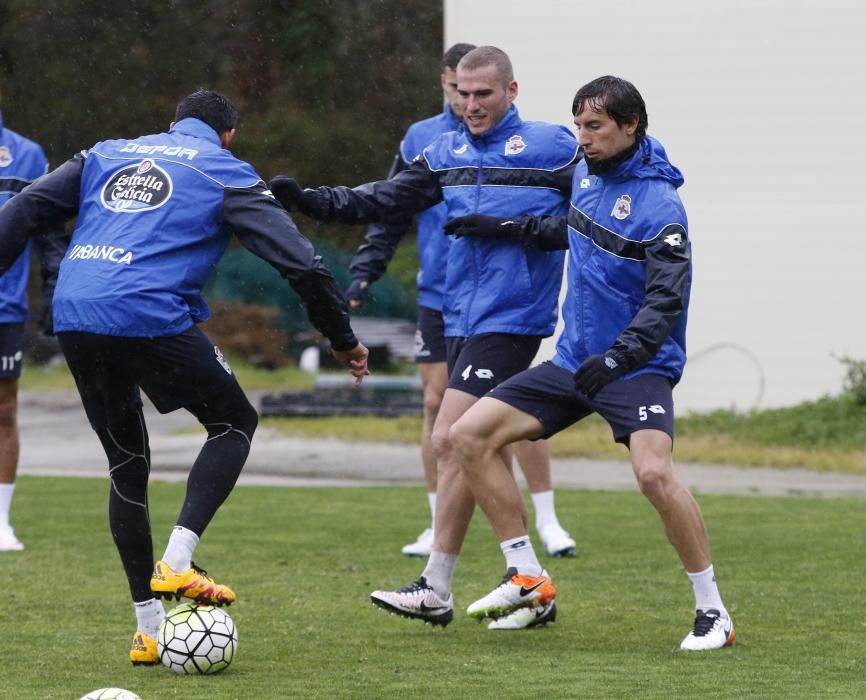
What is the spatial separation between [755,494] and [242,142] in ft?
30.4

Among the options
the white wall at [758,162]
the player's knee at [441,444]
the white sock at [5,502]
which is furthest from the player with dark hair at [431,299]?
the white wall at [758,162]

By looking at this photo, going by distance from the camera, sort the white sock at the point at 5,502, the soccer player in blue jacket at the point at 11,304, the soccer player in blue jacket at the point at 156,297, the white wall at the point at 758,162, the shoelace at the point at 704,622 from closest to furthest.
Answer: the soccer player in blue jacket at the point at 156,297, the shoelace at the point at 704,622, the soccer player in blue jacket at the point at 11,304, the white sock at the point at 5,502, the white wall at the point at 758,162

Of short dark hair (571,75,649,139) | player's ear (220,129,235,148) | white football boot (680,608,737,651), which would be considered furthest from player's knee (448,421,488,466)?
player's ear (220,129,235,148)

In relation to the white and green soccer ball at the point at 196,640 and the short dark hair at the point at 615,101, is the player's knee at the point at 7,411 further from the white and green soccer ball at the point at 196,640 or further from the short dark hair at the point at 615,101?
the short dark hair at the point at 615,101

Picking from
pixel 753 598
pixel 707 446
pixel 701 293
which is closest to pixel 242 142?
pixel 701 293

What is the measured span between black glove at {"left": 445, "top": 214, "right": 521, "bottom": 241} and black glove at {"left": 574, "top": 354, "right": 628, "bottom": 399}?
3.10ft

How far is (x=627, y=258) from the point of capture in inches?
237

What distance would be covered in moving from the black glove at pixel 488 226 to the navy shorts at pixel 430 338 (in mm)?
2006

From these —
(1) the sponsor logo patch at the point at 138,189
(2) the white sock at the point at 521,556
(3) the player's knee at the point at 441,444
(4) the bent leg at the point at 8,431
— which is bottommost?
(4) the bent leg at the point at 8,431

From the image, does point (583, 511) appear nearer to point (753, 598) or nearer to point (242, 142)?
point (753, 598)

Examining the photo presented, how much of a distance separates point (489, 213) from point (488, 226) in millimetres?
140

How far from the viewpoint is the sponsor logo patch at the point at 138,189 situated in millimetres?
5613

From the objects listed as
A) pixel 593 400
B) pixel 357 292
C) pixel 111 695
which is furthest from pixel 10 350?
pixel 111 695

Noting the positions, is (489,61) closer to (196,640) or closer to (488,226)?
(488,226)
